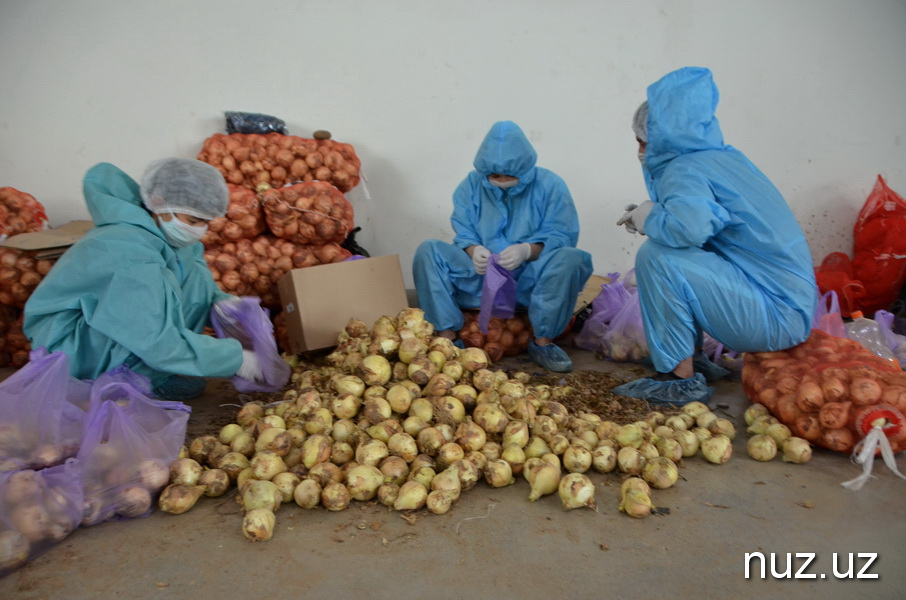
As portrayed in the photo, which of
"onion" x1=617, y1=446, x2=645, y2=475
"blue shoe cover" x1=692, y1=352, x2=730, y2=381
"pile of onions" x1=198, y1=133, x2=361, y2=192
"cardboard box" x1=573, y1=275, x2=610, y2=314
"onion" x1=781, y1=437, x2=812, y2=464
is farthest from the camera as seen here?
"cardboard box" x1=573, y1=275, x2=610, y2=314

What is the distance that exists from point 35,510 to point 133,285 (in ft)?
2.77

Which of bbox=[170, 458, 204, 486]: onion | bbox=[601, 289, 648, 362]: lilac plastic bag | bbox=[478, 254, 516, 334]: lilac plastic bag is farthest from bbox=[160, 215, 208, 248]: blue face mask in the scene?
bbox=[601, 289, 648, 362]: lilac plastic bag

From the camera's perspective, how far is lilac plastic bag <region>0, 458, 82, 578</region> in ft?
5.07

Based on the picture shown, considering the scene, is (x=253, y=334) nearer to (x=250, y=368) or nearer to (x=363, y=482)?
(x=250, y=368)

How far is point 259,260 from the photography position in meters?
3.54

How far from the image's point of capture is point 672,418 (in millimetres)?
2422

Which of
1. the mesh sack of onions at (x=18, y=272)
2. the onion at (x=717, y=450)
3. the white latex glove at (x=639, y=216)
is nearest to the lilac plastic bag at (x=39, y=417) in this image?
the mesh sack of onions at (x=18, y=272)

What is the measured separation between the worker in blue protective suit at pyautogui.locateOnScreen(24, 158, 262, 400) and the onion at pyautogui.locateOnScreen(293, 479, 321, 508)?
75cm

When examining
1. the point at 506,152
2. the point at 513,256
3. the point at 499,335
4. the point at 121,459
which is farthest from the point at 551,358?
the point at 121,459

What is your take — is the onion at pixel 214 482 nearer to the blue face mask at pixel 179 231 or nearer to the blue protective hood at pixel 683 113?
the blue face mask at pixel 179 231

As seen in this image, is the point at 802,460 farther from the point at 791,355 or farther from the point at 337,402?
the point at 337,402

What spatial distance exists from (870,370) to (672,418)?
716 millimetres

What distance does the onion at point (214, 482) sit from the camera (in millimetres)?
1949

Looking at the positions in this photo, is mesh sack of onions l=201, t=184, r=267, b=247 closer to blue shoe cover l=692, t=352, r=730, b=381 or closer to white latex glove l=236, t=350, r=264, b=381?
white latex glove l=236, t=350, r=264, b=381
